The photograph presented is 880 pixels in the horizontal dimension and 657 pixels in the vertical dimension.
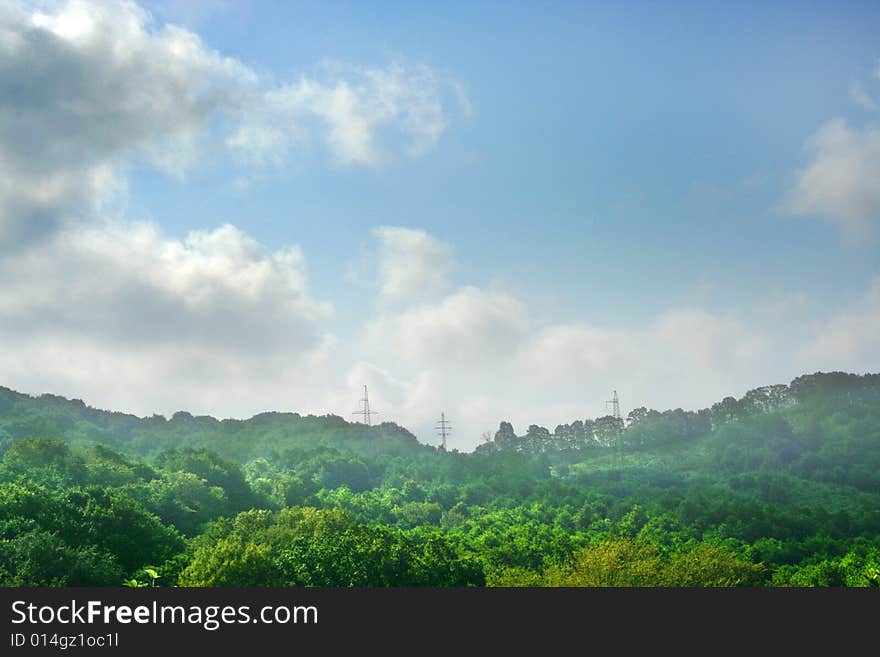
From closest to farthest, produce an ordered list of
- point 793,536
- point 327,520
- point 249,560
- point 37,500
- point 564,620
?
point 564,620 → point 249,560 → point 37,500 → point 327,520 → point 793,536

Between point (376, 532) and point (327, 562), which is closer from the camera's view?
point (327, 562)

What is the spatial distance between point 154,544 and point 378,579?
97.0ft

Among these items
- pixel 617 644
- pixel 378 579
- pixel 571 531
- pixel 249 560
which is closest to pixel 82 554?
pixel 249 560

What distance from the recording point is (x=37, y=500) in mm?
75125

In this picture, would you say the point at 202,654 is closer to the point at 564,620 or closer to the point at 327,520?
the point at 564,620

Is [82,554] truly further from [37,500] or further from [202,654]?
[202,654]

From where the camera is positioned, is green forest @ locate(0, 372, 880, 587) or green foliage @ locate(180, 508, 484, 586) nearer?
green foliage @ locate(180, 508, 484, 586)

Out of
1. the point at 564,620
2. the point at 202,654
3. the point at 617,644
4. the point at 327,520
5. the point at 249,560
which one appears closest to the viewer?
the point at 202,654

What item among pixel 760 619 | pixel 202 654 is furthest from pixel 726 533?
pixel 202 654

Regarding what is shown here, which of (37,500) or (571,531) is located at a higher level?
(37,500)

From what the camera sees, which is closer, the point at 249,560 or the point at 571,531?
the point at 249,560

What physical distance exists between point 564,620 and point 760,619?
1406 cm

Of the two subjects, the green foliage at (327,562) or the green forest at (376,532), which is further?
the green forest at (376,532)

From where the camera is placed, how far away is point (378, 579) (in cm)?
6650
